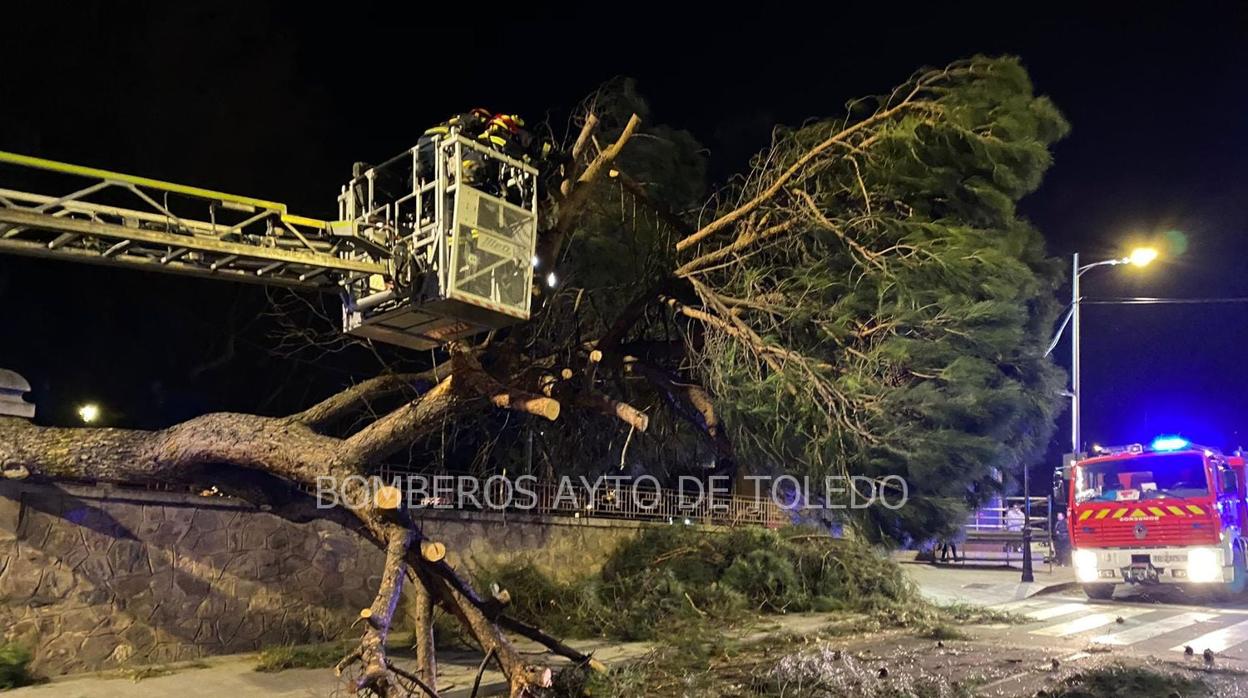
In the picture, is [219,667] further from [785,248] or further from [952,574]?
[952,574]

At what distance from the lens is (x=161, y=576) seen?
28.3ft

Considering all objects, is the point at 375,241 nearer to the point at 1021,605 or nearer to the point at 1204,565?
the point at 1021,605

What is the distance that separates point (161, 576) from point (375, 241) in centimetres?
464

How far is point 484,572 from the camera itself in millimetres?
11328

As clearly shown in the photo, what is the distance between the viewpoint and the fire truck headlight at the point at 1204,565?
13.8 metres

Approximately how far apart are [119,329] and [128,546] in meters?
7.47

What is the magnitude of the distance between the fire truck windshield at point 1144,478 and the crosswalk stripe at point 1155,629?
2.36 metres

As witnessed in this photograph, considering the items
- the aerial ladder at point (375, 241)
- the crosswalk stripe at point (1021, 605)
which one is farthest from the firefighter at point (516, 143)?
the crosswalk stripe at point (1021, 605)

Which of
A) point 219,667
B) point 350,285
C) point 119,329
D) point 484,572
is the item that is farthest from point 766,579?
point 119,329

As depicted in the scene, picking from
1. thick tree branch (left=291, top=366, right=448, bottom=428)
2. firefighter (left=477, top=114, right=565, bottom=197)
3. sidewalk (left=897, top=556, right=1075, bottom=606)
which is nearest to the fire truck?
sidewalk (left=897, top=556, right=1075, bottom=606)

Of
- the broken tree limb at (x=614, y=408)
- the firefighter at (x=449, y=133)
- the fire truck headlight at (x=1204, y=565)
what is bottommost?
the fire truck headlight at (x=1204, y=565)

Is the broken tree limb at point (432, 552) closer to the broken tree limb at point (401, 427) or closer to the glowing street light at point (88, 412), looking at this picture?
the broken tree limb at point (401, 427)

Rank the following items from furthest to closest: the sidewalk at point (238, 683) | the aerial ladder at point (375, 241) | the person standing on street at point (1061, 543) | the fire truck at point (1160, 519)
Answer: the person standing on street at point (1061, 543)
the fire truck at point (1160, 519)
the sidewalk at point (238, 683)
the aerial ladder at point (375, 241)

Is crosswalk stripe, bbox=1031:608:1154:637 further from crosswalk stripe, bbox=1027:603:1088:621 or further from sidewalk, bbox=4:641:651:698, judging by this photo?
sidewalk, bbox=4:641:651:698
